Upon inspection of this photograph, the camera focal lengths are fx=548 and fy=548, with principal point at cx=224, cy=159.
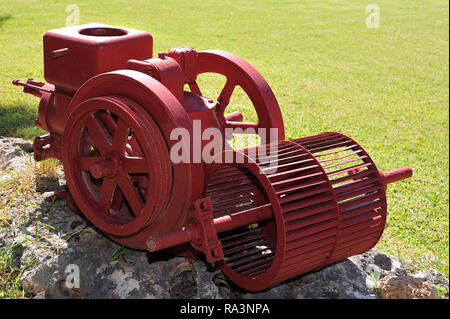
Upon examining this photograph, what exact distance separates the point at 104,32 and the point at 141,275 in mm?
1908

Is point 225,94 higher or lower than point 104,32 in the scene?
lower

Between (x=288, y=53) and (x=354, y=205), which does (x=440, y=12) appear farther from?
(x=354, y=205)

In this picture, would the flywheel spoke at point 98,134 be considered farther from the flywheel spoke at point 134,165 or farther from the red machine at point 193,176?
the flywheel spoke at point 134,165

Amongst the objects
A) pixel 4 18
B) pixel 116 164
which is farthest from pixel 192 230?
pixel 4 18

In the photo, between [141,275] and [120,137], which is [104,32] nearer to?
[120,137]

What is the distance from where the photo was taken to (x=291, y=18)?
1447cm

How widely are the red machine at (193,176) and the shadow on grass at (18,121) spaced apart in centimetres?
237

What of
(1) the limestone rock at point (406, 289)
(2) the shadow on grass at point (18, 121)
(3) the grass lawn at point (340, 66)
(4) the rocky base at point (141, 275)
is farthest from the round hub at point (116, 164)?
(2) the shadow on grass at point (18, 121)

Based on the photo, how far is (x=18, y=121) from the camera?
6.57 metres

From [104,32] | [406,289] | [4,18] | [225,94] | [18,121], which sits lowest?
[406,289]

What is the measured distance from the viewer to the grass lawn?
19.6ft

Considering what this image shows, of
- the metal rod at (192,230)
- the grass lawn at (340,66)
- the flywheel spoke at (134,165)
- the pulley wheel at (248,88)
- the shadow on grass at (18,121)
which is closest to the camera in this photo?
the metal rod at (192,230)

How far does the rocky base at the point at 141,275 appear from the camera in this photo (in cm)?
357

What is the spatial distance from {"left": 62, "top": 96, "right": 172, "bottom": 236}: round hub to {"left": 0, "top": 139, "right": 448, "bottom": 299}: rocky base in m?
0.37
